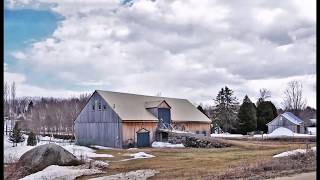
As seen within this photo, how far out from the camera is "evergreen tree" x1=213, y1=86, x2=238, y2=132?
10.2ft

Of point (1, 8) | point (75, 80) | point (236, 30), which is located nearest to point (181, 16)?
point (236, 30)

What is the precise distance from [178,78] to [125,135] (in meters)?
0.54

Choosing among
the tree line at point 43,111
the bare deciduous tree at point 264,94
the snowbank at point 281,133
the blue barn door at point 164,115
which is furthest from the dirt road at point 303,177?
the tree line at point 43,111

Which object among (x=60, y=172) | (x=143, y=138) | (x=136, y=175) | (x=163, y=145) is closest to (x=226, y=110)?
(x=163, y=145)

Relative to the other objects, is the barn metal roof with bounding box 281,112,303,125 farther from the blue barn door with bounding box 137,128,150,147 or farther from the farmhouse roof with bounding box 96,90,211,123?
the blue barn door with bounding box 137,128,150,147

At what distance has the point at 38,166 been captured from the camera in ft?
9.18

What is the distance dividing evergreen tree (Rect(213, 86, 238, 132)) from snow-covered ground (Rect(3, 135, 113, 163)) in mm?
834

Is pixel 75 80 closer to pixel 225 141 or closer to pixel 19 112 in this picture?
pixel 19 112

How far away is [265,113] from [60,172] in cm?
148

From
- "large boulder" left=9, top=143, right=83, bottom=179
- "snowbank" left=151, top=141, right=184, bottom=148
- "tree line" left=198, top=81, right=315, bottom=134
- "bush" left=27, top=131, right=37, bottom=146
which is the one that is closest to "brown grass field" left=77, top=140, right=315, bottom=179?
"snowbank" left=151, top=141, right=184, bottom=148

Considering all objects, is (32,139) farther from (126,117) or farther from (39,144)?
(126,117)

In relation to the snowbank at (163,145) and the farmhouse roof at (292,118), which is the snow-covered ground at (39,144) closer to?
the snowbank at (163,145)

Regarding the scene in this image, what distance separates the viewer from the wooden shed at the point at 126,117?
3.00m

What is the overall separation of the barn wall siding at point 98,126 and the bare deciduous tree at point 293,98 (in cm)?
122
